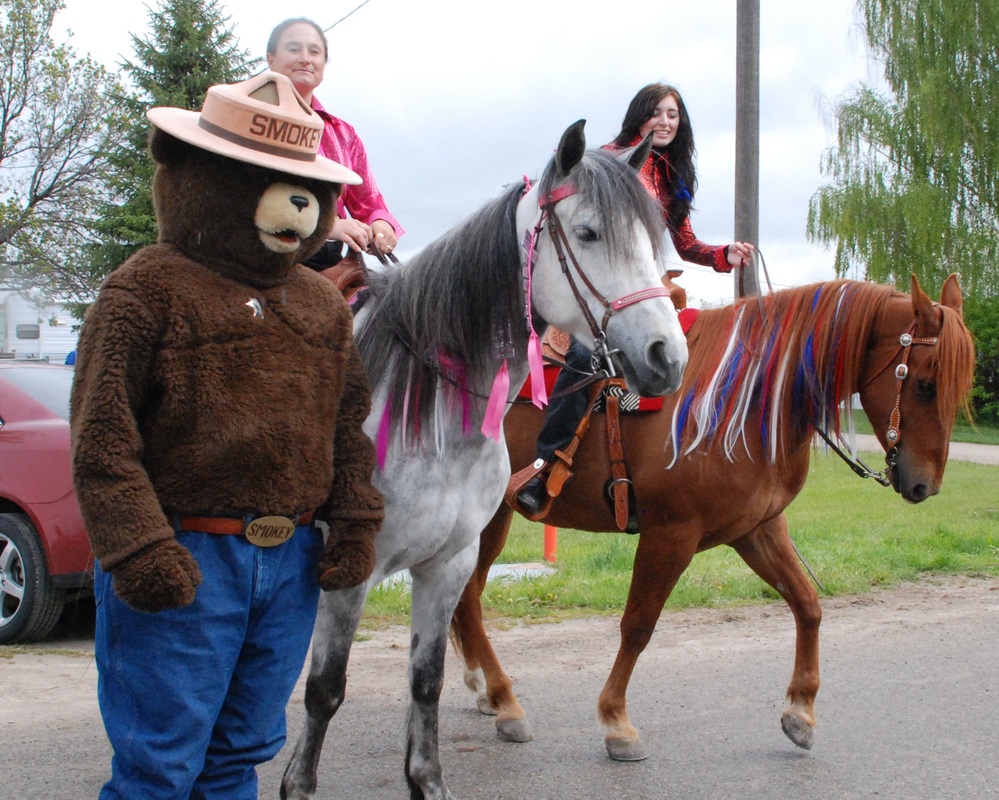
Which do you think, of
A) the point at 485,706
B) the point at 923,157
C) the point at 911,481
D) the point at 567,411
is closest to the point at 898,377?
the point at 911,481

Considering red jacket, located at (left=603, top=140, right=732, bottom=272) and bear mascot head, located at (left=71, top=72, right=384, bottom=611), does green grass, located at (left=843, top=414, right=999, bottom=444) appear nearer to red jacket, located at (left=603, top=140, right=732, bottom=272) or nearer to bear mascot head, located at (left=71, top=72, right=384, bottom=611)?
red jacket, located at (left=603, top=140, right=732, bottom=272)

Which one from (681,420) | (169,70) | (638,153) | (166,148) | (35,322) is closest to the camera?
(166,148)

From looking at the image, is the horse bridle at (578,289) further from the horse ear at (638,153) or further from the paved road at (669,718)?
the paved road at (669,718)

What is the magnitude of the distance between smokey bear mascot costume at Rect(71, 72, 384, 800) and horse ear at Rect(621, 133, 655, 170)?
3.28 feet

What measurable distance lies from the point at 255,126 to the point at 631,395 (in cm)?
218

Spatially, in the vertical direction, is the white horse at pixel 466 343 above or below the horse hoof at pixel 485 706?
above

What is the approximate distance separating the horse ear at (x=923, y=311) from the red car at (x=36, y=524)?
4065 millimetres

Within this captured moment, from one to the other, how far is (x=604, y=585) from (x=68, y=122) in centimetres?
2001

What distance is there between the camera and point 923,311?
388cm

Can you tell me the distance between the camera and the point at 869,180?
22781 millimetres

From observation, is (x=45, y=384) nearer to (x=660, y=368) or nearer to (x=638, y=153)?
(x=638, y=153)

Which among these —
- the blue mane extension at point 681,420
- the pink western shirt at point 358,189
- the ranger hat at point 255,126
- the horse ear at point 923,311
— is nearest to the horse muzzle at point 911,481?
the horse ear at point 923,311

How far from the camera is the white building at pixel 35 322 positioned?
2166cm

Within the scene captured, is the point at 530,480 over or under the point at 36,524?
over
